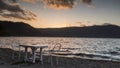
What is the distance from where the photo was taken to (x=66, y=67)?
19.1 m

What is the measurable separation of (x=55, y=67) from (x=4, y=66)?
3.52 m

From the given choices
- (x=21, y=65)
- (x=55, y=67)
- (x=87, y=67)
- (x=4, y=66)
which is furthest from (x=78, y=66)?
(x=4, y=66)

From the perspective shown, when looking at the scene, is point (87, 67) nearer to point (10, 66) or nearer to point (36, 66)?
point (36, 66)

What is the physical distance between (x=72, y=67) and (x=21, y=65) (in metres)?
3.68

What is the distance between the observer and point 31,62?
65.4ft

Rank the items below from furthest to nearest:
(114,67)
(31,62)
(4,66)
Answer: (114,67), (31,62), (4,66)

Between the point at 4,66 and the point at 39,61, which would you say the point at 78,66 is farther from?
the point at 4,66

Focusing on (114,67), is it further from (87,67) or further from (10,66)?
(10,66)

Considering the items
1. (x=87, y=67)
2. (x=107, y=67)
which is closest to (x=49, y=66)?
(x=87, y=67)

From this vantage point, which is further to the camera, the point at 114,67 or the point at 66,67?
the point at 114,67

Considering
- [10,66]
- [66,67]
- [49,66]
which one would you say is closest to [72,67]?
[66,67]

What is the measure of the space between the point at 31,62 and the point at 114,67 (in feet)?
22.5

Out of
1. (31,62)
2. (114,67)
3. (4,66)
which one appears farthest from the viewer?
(114,67)

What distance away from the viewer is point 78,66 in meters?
20.2
